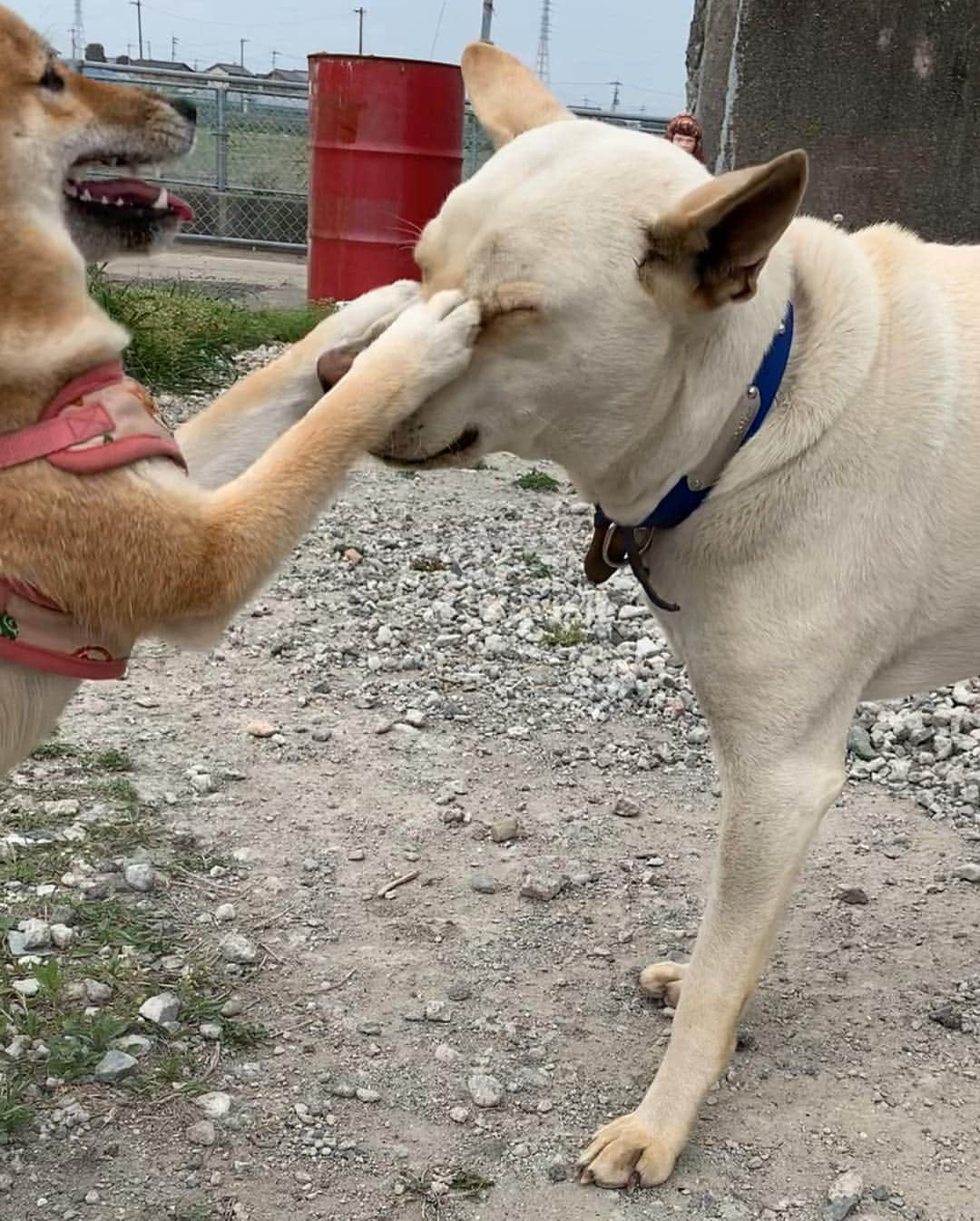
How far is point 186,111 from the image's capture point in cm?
273

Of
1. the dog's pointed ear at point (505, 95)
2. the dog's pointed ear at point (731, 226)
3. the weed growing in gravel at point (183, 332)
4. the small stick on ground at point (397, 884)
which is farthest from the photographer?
the weed growing in gravel at point (183, 332)

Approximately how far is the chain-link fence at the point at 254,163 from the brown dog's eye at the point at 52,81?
37.9 feet

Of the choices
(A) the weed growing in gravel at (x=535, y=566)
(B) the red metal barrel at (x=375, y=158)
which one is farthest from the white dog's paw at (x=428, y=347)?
(B) the red metal barrel at (x=375, y=158)

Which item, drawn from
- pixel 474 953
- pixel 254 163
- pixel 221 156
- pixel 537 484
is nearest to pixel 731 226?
pixel 474 953

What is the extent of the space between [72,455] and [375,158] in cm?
815

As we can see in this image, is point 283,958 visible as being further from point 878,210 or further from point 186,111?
point 878,210

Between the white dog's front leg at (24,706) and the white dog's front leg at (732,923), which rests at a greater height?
the white dog's front leg at (24,706)

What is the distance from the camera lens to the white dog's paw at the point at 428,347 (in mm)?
2098

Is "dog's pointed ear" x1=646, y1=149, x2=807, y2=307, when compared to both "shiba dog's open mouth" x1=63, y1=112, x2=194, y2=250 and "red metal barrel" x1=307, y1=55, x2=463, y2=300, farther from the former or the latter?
"red metal barrel" x1=307, y1=55, x2=463, y2=300

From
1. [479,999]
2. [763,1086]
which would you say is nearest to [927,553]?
[763,1086]

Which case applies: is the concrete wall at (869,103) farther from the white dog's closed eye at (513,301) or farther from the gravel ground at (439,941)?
the white dog's closed eye at (513,301)

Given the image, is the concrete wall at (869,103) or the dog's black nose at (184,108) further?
the concrete wall at (869,103)

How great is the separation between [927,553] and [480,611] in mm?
2574

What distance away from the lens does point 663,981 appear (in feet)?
9.39
